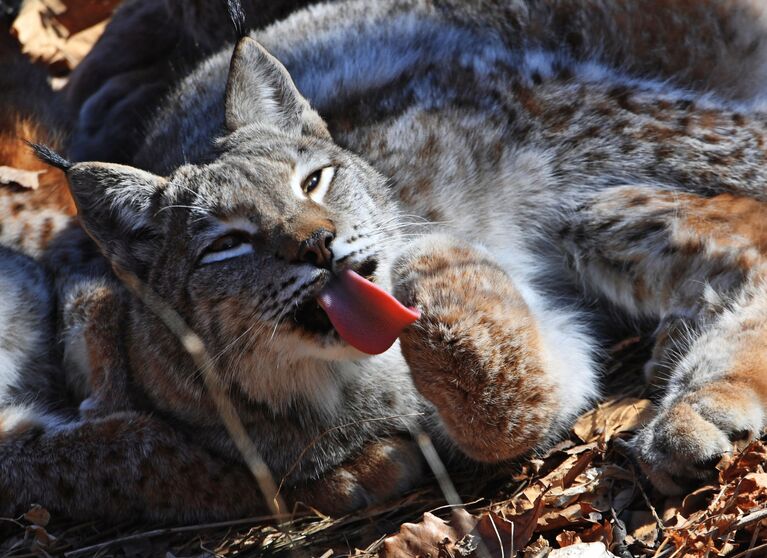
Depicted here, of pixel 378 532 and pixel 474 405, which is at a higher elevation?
pixel 474 405

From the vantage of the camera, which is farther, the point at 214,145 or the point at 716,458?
the point at 214,145

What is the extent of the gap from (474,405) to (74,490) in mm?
1795

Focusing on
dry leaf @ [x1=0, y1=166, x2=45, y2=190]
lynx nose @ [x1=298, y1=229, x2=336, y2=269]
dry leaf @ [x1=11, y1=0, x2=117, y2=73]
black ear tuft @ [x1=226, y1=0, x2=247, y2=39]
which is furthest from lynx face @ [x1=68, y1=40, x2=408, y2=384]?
dry leaf @ [x1=11, y1=0, x2=117, y2=73]

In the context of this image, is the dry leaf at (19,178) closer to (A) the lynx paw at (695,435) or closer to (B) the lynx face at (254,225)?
(B) the lynx face at (254,225)

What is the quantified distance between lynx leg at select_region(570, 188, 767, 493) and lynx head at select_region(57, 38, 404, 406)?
1013 millimetres

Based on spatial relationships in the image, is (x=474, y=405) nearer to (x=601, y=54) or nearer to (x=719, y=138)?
(x=719, y=138)

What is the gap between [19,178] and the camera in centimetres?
559

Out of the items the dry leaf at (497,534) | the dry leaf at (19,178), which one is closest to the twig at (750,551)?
the dry leaf at (497,534)

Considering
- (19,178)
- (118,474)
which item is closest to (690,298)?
(118,474)

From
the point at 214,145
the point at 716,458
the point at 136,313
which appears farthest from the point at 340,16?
the point at 716,458

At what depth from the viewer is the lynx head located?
136 inches

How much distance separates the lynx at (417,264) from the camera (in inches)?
141

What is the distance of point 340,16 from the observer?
5.57 meters

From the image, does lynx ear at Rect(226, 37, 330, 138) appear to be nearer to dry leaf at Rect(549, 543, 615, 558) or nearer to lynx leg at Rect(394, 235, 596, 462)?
lynx leg at Rect(394, 235, 596, 462)
